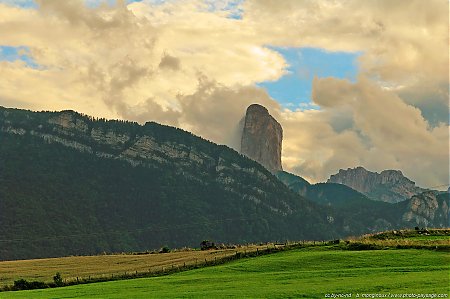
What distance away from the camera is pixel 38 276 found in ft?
256

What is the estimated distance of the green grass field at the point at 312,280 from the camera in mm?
38344

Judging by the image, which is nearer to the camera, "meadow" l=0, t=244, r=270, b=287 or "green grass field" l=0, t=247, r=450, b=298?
"green grass field" l=0, t=247, r=450, b=298

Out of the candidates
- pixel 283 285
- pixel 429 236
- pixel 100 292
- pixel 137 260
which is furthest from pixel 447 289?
pixel 137 260

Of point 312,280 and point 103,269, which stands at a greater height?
point 312,280

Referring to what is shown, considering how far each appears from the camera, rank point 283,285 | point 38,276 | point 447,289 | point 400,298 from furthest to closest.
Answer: point 38,276
point 283,285
point 447,289
point 400,298

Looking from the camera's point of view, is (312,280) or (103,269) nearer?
(312,280)

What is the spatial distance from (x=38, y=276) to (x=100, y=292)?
111 ft

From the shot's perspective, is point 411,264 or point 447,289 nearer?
point 447,289

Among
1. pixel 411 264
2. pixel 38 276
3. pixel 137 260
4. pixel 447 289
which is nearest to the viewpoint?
pixel 447 289

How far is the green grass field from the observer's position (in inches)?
1510

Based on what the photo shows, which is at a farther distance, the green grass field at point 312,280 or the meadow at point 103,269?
the meadow at point 103,269

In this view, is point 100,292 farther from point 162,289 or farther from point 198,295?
point 198,295

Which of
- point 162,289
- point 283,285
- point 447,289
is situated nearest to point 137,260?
point 162,289

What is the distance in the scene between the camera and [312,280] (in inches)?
1752
